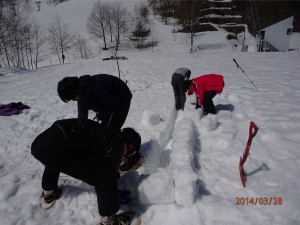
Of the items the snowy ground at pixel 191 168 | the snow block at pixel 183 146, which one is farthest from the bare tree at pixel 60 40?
the snow block at pixel 183 146

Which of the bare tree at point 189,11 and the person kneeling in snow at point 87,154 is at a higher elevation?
the bare tree at point 189,11

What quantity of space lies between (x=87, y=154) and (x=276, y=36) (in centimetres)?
3616

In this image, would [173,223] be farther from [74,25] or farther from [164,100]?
[74,25]

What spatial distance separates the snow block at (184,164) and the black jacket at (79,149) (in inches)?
28.3

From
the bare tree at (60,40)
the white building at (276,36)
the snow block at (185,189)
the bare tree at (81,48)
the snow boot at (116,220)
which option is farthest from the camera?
the bare tree at (60,40)

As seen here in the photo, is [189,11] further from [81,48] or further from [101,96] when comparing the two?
[101,96]

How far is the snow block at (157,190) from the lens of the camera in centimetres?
270

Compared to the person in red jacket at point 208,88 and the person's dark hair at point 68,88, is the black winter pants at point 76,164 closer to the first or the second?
the person's dark hair at point 68,88

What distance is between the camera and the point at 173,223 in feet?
8.34

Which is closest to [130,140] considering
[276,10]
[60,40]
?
[60,40]

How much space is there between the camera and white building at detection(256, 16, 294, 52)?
107ft

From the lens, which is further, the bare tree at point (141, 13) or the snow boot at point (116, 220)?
the bare tree at point (141, 13)
